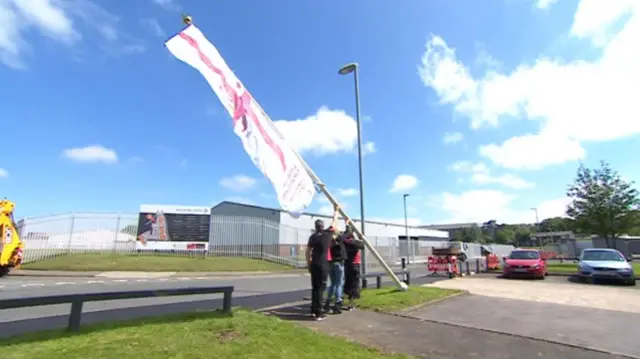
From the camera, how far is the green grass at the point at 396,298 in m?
8.52

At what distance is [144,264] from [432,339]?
68.9ft

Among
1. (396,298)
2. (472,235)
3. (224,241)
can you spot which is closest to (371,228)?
(224,241)

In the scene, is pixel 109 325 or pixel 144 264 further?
pixel 144 264

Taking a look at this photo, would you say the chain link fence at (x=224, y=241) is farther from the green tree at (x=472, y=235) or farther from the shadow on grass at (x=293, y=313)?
the green tree at (x=472, y=235)

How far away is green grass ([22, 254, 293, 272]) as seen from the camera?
21.0 m

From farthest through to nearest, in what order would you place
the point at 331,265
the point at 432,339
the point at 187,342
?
1. the point at 331,265
2. the point at 432,339
3. the point at 187,342

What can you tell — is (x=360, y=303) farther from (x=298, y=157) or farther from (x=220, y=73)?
(x=220, y=73)

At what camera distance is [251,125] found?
6617 millimetres

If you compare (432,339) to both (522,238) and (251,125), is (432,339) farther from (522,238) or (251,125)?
(522,238)

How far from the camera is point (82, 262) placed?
22.1 metres

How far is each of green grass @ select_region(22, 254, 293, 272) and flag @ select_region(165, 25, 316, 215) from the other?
17.9 m

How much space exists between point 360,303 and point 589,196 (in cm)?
2634

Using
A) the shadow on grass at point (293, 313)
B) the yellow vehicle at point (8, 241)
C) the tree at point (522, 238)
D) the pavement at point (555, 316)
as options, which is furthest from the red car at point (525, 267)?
the tree at point (522, 238)

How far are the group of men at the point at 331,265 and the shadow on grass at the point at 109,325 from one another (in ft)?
5.61
